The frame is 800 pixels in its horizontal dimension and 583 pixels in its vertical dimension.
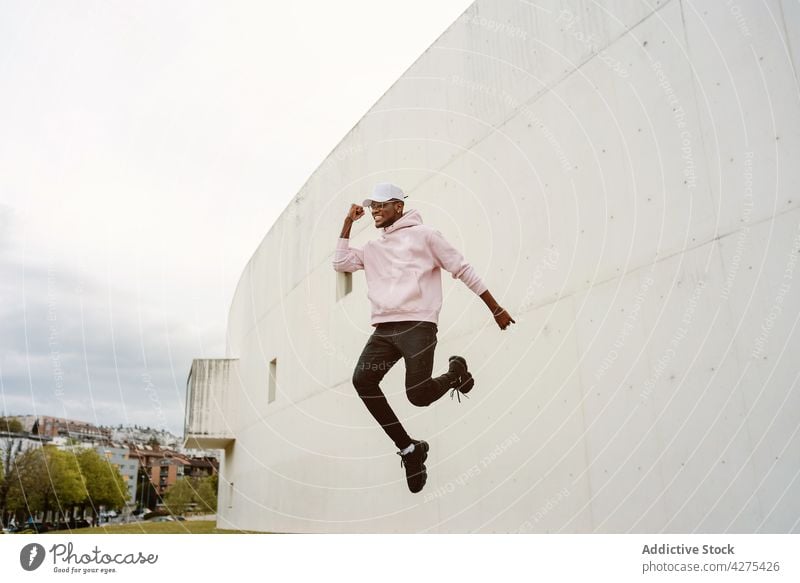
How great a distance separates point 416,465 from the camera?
5586 mm

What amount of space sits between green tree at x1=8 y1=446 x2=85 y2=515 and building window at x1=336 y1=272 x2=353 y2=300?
308 cm

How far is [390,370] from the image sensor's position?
509 centimetres

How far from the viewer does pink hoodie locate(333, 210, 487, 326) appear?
488cm

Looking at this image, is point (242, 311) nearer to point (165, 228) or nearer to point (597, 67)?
point (165, 228)

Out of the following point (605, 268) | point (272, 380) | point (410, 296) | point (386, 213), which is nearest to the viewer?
point (605, 268)

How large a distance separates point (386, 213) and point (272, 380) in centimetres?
480

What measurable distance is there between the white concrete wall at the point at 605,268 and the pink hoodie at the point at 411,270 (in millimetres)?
199

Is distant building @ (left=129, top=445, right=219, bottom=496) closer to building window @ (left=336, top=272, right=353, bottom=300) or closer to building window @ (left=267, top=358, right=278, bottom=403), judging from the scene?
building window @ (left=267, top=358, right=278, bottom=403)

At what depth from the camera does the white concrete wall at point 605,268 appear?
3.51 metres

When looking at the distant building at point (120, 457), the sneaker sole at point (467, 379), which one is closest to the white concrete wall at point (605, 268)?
the sneaker sole at point (467, 379)

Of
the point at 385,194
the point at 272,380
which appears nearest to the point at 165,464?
the point at 272,380

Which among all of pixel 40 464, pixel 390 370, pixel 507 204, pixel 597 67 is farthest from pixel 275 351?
pixel 597 67

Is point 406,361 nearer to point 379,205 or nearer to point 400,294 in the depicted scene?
point 400,294
